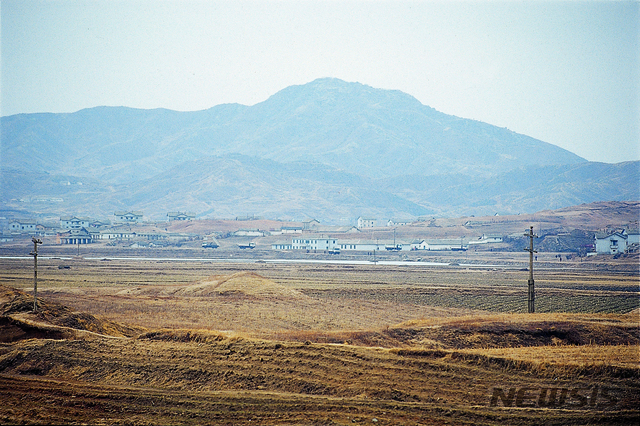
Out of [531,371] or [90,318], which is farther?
[90,318]

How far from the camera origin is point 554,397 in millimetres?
14555

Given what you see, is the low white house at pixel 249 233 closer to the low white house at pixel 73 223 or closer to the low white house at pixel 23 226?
the low white house at pixel 73 223

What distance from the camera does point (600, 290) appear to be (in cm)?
5141

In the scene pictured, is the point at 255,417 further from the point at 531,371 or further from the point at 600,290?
the point at 600,290

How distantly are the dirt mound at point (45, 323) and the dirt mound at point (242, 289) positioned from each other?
18036 millimetres

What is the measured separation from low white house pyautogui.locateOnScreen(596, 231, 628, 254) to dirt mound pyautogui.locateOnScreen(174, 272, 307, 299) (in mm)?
67137

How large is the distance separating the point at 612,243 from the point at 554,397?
88923mm

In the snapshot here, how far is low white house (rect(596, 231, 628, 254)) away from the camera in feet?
305

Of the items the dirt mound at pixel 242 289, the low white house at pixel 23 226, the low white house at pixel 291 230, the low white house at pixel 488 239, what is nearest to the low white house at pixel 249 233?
the low white house at pixel 291 230

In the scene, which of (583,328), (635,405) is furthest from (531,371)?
(583,328)

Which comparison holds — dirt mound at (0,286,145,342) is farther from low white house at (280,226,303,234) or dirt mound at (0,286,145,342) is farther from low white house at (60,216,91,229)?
low white house at (60,216,91,229)

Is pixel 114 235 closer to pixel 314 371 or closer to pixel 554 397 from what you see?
pixel 314 371

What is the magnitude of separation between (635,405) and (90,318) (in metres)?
20.5

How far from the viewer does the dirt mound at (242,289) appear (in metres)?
44.6
